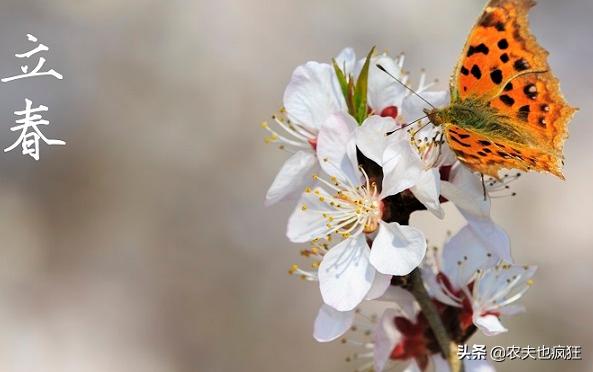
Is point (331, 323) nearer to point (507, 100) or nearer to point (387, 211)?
point (387, 211)

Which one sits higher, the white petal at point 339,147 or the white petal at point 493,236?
the white petal at point 339,147

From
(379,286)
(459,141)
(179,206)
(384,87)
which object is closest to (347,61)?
(384,87)

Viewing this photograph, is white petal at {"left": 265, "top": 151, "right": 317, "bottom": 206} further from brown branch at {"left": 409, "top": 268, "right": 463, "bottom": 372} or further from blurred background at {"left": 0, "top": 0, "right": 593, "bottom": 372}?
blurred background at {"left": 0, "top": 0, "right": 593, "bottom": 372}

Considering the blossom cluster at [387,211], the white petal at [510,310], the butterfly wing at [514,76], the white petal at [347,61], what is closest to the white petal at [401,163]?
the blossom cluster at [387,211]

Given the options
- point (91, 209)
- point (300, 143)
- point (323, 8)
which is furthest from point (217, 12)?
point (300, 143)

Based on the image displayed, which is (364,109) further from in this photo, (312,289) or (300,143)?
(312,289)

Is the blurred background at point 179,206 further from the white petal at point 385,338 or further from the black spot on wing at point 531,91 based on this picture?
Result: the black spot on wing at point 531,91
